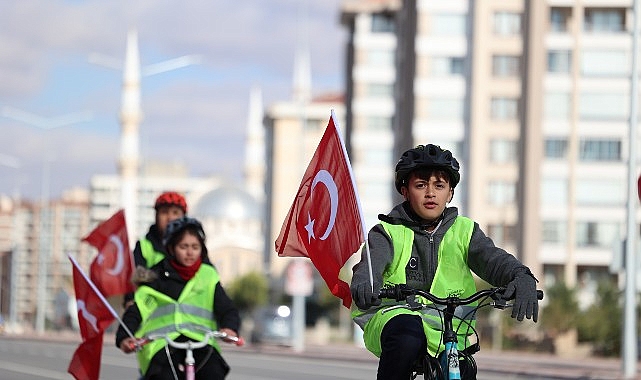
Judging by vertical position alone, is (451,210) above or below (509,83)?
below

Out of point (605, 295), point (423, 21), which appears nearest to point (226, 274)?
point (423, 21)

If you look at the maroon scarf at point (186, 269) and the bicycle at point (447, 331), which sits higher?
the maroon scarf at point (186, 269)

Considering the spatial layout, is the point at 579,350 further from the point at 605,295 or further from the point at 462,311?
the point at 462,311

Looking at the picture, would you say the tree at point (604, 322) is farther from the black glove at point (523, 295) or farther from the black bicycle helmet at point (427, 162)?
the black glove at point (523, 295)

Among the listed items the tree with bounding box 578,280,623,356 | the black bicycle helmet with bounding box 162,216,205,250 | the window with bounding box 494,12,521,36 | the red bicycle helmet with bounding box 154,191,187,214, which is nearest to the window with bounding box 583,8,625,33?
the window with bounding box 494,12,521,36

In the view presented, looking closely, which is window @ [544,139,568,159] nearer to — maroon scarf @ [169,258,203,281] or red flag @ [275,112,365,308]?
maroon scarf @ [169,258,203,281]

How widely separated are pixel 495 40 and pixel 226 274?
3885 inches

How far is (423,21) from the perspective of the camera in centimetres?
9494

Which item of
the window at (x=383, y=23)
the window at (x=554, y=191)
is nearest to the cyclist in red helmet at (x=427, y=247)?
the window at (x=554, y=191)

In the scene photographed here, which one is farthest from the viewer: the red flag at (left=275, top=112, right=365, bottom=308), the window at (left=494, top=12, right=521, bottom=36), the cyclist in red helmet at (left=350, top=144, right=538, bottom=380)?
the window at (left=494, top=12, right=521, bottom=36)

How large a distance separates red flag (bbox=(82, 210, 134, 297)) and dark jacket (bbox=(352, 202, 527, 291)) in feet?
19.0

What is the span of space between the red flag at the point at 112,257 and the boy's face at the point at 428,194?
19.1ft

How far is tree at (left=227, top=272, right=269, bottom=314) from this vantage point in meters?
127

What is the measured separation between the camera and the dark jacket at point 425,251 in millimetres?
6395
